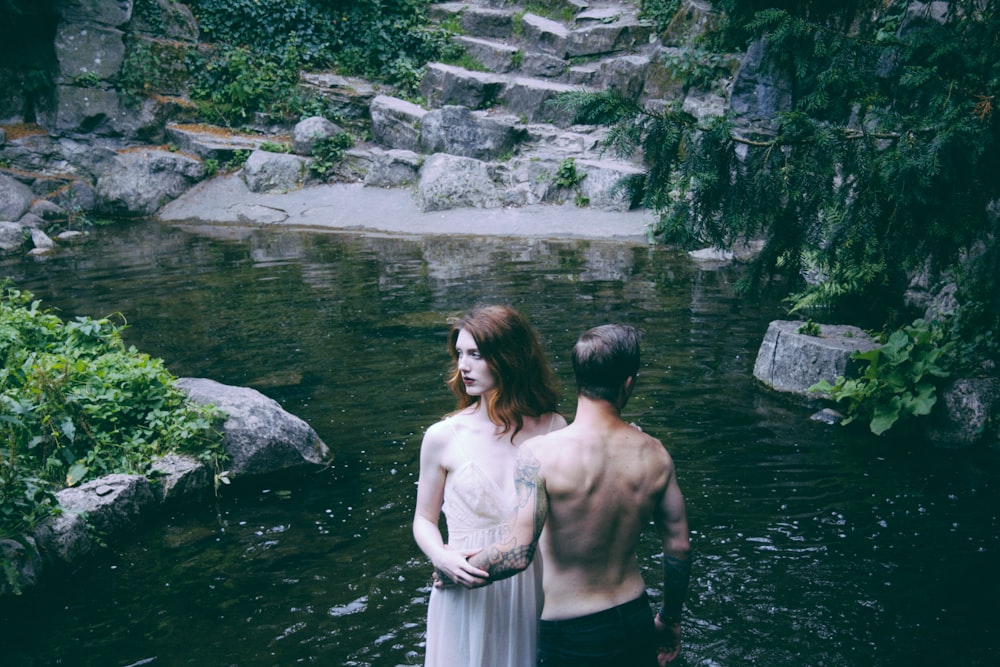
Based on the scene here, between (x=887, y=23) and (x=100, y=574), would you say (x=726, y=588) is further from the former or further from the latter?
(x=887, y=23)

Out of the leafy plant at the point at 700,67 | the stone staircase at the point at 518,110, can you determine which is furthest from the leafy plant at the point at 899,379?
the leafy plant at the point at 700,67

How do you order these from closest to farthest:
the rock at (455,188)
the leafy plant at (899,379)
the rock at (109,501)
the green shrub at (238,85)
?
the rock at (109,501) < the leafy plant at (899,379) < the rock at (455,188) < the green shrub at (238,85)

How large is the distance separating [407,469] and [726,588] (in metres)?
2.86

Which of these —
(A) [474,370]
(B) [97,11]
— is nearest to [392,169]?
(B) [97,11]

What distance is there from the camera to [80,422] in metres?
6.27

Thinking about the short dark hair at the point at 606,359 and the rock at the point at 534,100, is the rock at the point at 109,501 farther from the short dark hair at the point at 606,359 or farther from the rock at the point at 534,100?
the rock at the point at 534,100

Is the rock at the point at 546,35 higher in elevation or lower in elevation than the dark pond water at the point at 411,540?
higher

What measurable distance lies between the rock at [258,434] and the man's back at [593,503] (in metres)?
4.17

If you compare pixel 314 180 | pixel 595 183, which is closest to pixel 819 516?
pixel 595 183

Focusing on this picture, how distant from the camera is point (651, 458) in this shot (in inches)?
122

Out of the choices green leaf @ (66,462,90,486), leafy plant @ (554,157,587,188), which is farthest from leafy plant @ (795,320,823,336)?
leafy plant @ (554,157,587,188)

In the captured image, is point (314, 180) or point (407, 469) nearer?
point (407, 469)

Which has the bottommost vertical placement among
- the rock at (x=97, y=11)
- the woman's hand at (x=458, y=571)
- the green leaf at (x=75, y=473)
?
the green leaf at (x=75, y=473)

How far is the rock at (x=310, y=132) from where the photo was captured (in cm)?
2202
